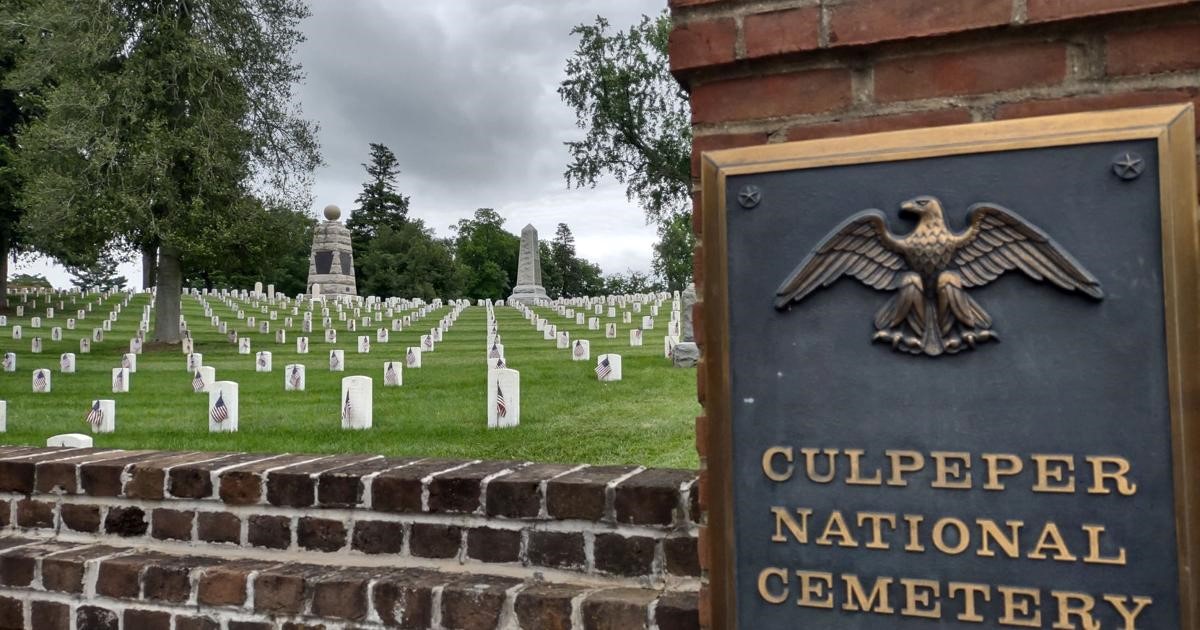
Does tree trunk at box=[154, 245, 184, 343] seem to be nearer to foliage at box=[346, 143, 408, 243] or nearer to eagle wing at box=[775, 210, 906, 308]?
eagle wing at box=[775, 210, 906, 308]

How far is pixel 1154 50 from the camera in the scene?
165 cm

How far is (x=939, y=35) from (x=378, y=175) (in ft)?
270

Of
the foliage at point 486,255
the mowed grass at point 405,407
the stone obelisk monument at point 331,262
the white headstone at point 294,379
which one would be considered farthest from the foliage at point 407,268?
the white headstone at point 294,379

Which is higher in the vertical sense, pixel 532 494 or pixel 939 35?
pixel 939 35

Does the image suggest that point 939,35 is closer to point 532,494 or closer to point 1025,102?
point 1025,102

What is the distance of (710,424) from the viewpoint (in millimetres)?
1938

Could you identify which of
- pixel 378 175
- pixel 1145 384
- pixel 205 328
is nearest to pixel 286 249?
Answer: pixel 205 328

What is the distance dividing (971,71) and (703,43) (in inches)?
22.4

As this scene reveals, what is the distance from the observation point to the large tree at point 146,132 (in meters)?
20.8

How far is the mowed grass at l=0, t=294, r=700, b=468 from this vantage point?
7.16 metres

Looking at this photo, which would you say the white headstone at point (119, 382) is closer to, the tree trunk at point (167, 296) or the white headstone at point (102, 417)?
the white headstone at point (102, 417)

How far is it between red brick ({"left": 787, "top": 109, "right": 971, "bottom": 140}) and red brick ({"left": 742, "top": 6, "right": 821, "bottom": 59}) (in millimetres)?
171

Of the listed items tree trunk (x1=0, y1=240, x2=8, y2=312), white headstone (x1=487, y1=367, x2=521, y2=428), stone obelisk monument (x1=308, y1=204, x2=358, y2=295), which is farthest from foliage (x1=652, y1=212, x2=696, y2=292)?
tree trunk (x1=0, y1=240, x2=8, y2=312)

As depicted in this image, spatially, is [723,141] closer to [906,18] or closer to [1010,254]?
[906,18]
